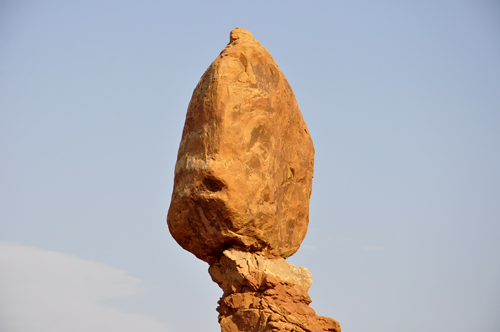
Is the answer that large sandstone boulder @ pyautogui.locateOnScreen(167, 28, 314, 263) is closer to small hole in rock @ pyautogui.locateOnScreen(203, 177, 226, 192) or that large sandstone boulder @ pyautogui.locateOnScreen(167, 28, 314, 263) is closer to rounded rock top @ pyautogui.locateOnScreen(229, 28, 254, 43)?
small hole in rock @ pyautogui.locateOnScreen(203, 177, 226, 192)

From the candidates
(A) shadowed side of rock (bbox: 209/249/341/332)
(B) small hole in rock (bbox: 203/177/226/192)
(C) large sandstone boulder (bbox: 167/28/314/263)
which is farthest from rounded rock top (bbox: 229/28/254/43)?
(A) shadowed side of rock (bbox: 209/249/341/332)

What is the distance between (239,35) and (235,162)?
2642 mm

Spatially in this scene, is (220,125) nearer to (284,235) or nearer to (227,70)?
(227,70)

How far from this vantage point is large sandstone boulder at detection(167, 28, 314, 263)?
11406 millimetres

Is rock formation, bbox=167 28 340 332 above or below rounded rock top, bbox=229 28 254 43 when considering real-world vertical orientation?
below

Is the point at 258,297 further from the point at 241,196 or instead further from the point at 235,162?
the point at 235,162

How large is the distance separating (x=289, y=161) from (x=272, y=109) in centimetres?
116

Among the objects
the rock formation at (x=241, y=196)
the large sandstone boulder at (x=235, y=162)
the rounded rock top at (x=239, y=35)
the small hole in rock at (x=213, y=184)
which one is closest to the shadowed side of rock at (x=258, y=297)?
the rock formation at (x=241, y=196)

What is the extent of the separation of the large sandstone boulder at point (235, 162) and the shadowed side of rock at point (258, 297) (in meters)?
0.24

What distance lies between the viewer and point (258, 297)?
1176 centimetres

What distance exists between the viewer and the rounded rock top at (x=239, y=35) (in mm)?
12922

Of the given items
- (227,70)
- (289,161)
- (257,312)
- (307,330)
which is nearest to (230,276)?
(257,312)

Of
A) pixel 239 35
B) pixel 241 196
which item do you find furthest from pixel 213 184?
pixel 239 35

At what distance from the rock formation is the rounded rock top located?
307mm
